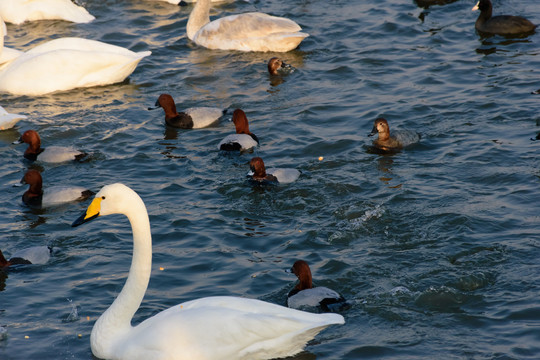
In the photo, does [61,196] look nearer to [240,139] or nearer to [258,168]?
[258,168]

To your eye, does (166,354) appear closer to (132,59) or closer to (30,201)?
(30,201)

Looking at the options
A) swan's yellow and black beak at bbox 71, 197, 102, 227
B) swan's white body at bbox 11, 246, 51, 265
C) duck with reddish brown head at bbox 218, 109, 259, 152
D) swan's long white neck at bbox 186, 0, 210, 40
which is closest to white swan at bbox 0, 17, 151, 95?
swan's long white neck at bbox 186, 0, 210, 40

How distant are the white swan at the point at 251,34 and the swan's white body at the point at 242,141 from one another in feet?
12.9

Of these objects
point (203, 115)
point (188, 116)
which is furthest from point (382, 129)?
point (188, 116)

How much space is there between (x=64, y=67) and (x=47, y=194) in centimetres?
395

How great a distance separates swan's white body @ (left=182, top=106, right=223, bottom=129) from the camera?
39.3 feet

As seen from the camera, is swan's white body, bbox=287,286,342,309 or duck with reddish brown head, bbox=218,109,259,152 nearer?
swan's white body, bbox=287,286,342,309

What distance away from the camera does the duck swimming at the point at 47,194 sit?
9742 mm

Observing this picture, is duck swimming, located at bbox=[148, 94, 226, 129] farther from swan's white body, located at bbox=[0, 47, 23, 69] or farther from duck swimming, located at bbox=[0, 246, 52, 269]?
duck swimming, located at bbox=[0, 246, 52, 269]

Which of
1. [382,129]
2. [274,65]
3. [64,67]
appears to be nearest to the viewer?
[382,129]

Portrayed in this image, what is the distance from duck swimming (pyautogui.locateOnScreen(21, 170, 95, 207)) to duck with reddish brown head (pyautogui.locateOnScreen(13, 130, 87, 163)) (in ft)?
2.99

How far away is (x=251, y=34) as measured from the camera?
1471cm

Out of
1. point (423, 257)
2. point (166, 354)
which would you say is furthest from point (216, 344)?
point (423, 257)

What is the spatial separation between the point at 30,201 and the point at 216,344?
4379 millimetres
